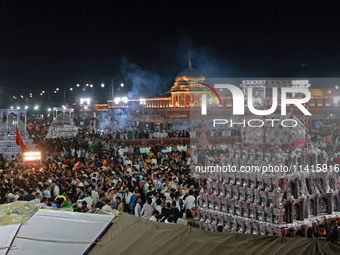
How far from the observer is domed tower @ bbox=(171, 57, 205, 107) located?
64.6m

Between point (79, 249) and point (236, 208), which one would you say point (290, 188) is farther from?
point (79, 249)

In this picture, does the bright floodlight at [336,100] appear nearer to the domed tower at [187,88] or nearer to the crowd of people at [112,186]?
the domed tower at [187,88]

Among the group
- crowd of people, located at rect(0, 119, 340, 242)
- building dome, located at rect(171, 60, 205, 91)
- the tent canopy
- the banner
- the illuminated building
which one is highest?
building dome, located at rect(171, 60, 205, 91)

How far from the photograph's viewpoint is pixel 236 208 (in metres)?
8.27

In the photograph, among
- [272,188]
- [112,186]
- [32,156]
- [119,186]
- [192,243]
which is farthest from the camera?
[32,156]

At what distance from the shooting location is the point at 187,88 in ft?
220

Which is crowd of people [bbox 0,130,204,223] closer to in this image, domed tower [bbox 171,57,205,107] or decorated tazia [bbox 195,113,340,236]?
decorated tazia [bbox 195,113,340,236]

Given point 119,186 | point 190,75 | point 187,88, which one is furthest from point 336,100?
point 119,186

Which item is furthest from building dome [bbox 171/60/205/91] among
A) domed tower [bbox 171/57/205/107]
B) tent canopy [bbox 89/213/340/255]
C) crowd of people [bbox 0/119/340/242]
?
tent canopy [bbox 89/213/340/255]

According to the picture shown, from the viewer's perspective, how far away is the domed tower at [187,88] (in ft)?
212

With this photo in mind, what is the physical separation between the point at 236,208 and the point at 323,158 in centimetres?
242

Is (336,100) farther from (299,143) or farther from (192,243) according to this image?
(192,243)

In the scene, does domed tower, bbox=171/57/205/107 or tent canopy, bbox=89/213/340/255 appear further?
domed tower, bbox=171/57/205/107

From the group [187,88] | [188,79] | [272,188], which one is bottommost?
[272,188]
